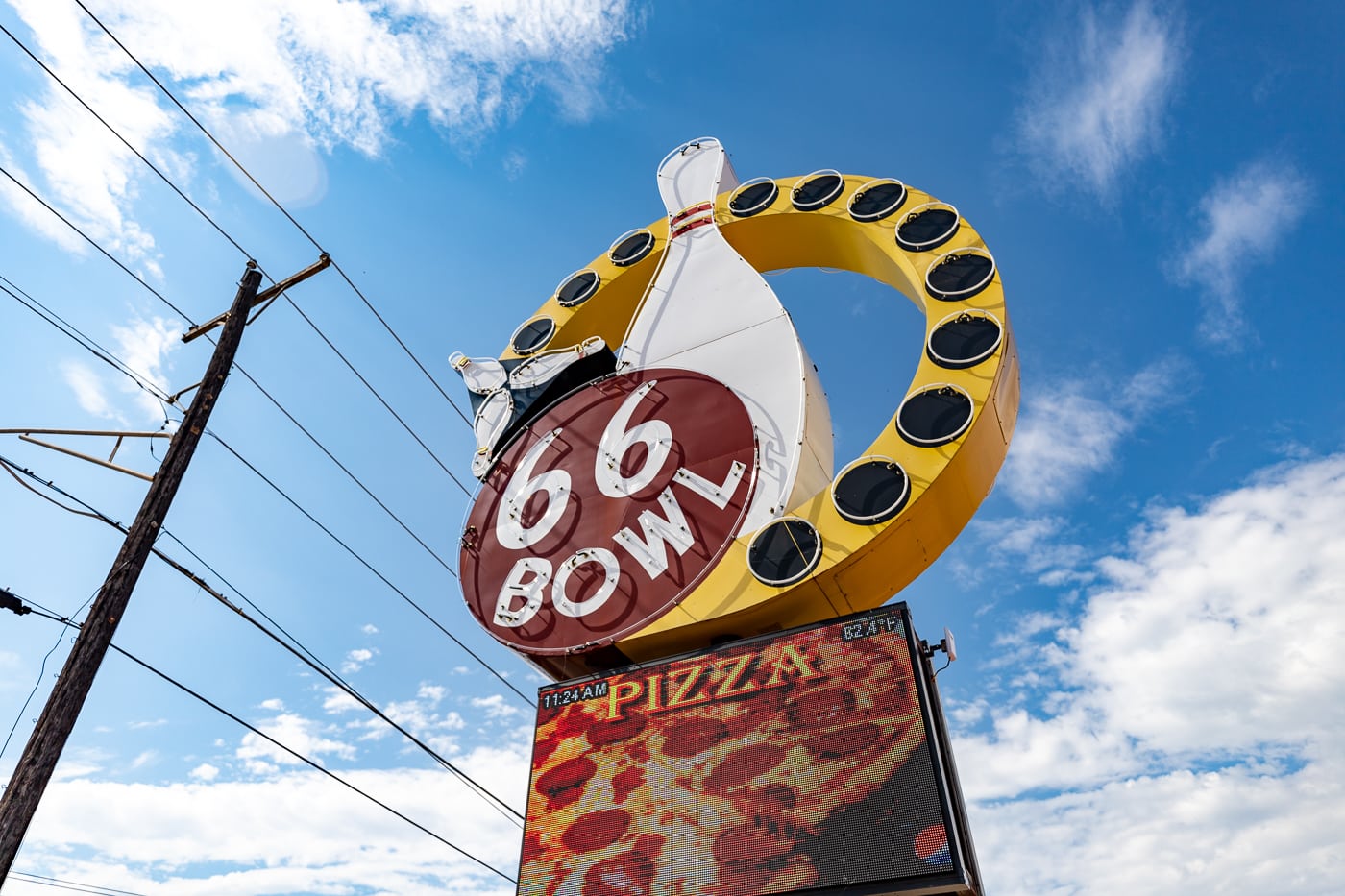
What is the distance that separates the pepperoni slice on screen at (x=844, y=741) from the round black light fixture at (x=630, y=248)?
10.0m

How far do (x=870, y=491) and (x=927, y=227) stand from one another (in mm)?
4932

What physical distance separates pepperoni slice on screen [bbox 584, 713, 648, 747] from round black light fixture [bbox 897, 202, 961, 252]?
770cm

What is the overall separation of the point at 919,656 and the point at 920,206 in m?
7.42

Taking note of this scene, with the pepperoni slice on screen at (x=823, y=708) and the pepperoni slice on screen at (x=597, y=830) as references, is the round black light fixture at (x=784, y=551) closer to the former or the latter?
the pepperoni slice on screen at (x=823, y=708)

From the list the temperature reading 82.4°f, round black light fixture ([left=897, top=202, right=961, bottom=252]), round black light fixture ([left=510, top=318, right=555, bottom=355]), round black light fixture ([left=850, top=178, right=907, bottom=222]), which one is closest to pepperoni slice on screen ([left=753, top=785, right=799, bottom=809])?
the temperature reading 82.4°f

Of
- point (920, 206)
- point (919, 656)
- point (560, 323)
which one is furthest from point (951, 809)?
point (560, 323)

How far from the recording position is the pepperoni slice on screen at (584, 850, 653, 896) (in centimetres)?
860

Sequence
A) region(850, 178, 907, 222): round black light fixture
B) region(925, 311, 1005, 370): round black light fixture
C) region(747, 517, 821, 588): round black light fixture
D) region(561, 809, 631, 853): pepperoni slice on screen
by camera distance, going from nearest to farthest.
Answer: region(561, 809, 631, 853): pepperoni slice on screen, region(747, 517, 821, 588): round black light fixture, region(925, 311, 1005, 370): round black light fixture, region(850, 178, 907, 222): round black light fixture

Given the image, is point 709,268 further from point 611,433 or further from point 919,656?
point 919,656

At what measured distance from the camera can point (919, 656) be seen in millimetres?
9141

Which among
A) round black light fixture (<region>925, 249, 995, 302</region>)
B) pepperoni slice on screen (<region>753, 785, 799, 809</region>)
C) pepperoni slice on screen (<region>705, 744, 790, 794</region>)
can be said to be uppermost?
round black light fixture (<region>925, 249, 995, 302</region>)

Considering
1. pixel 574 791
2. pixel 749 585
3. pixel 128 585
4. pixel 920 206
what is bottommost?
pixel 574 791

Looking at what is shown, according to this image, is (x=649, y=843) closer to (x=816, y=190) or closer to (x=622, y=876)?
(x=622, y=876)

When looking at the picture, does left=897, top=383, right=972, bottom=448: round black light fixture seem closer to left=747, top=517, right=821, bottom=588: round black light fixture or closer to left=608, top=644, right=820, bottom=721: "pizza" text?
left=747, top=517, right=821, bottom=588: round black light fixture
